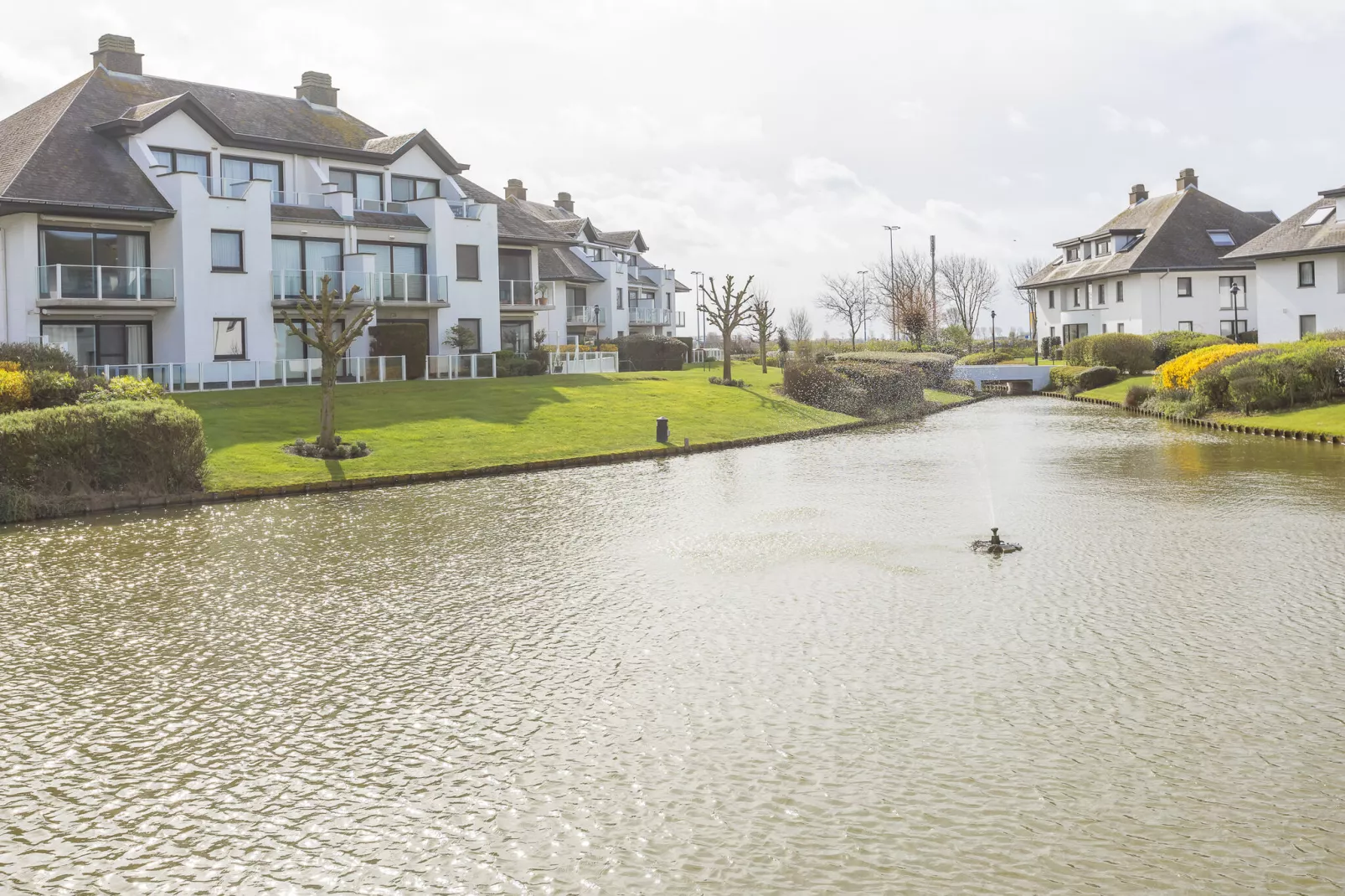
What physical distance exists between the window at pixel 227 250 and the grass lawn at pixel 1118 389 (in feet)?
107

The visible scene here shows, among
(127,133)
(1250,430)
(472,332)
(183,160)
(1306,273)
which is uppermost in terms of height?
(127,133)

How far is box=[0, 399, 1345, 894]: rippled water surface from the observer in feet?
19.7

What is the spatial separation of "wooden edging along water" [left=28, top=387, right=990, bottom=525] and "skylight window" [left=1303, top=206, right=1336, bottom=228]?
3423cm

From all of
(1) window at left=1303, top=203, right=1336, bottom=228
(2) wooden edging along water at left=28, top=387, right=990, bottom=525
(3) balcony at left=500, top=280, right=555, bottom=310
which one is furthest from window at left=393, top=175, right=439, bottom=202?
(1) window at left=1303, top=203, right=1336, bottom=228

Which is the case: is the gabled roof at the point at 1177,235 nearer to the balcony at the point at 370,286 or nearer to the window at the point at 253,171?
the balcony at the point at 370,286

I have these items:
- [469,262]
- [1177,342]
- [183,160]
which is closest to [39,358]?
[183,160]

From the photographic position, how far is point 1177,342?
53.3m

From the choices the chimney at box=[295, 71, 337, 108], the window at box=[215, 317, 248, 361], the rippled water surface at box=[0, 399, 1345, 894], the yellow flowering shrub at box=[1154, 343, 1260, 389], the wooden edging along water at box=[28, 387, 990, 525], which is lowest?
the rippled water surface at box=[0, 399, 1345, 894]

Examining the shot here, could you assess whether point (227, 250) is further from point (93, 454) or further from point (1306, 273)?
point (1306, 273)

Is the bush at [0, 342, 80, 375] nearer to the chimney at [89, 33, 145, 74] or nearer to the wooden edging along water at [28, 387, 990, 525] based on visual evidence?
the wooden edging along water at [28, 387, 990, 525]

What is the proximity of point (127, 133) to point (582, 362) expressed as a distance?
1928 cm

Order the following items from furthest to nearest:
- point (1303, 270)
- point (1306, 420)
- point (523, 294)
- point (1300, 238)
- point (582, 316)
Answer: point (582, 316) < point (1303, 270) < point (1300, 238) < point (523, 294) < point (1306, 420)

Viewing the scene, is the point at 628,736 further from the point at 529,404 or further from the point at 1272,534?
the point at 529,404

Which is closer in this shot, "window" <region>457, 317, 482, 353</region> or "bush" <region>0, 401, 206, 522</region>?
"bush" <region>0, 401, 206, 522</region>
